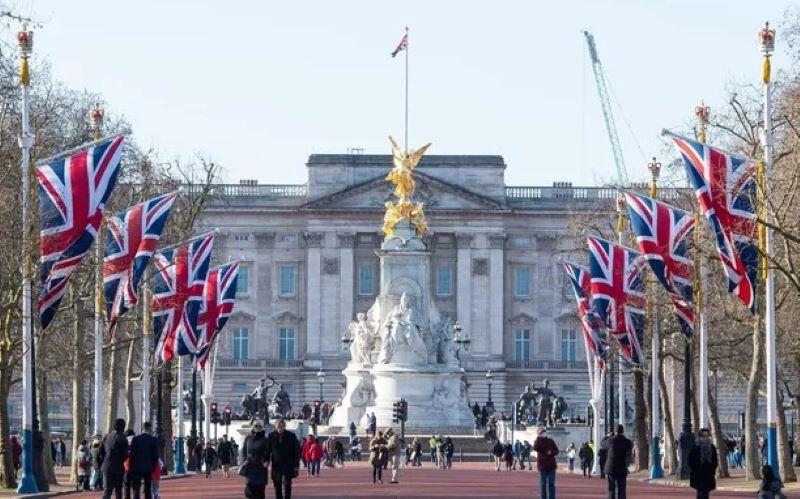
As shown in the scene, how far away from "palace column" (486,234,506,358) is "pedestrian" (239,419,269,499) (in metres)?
125

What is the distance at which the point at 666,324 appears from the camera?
8806 centimetres

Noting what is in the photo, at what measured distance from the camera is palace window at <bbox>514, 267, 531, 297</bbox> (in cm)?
17125

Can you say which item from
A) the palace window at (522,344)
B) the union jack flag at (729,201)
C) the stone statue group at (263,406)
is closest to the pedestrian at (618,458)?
the union jack flag at (729,201)

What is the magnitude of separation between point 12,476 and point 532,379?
10815 cm

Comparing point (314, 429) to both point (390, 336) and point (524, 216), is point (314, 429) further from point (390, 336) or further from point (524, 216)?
point (524, 216)

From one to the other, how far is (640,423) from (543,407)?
27.6 meters

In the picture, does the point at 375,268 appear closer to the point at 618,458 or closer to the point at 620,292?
the point at 620,292

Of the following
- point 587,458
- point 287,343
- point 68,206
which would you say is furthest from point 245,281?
point 68,206

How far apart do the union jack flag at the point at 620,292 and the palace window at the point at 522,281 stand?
101139 millimetres

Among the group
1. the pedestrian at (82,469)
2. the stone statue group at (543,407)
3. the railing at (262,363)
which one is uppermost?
the railing at (262,363)

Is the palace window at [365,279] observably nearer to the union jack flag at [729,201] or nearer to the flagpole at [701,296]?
the flagpole at [701,296]

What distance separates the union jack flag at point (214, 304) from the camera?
73.9 meters

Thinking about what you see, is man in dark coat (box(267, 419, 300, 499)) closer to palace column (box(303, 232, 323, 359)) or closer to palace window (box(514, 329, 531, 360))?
palace column (box(303, 232, 323, 359))

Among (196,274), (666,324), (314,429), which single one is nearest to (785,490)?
(196,274)
